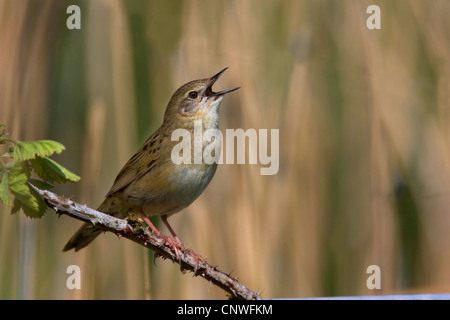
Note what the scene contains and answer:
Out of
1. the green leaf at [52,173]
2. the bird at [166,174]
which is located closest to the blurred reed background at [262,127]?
the bird at [166,174]

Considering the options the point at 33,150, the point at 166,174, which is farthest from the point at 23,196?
the point at 166,174

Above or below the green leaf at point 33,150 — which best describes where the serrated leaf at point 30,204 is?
below

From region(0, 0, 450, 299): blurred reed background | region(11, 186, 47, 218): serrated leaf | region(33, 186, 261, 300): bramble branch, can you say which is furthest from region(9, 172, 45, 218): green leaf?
region(0, 0, 450, 299): blurred reed background

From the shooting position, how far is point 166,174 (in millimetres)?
3377

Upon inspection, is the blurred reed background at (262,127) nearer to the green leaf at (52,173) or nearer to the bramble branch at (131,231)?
the bramble branch at (131,231)

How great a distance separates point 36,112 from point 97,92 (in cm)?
46

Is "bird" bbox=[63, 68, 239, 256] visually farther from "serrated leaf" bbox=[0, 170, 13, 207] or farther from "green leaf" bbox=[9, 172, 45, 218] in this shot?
"serrated leaf" bbox=[0, 170, 13, 207]

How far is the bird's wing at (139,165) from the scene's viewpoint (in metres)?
3.49

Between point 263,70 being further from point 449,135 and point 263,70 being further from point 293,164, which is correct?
point 449,135

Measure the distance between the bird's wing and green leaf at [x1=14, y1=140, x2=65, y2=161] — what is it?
→ 2.13 m

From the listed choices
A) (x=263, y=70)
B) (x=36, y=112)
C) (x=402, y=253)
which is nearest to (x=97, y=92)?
(x=36, y=112)

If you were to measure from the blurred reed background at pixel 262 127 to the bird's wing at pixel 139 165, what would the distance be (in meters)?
0.29

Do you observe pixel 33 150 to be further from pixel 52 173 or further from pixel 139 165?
pixel 139 165

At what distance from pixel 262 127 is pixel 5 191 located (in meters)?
2.85
